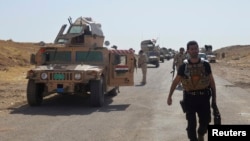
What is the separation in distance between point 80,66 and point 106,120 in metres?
3.16

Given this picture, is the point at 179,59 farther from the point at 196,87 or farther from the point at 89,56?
the point at 196,87

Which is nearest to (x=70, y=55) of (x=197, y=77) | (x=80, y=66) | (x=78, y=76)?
(x=80, y=66)

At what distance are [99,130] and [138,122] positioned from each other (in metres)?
1.33

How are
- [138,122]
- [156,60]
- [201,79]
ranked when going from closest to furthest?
[201,79], [138,122], [156,60]

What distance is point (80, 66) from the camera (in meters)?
13.6

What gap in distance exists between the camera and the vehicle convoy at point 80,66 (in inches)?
512

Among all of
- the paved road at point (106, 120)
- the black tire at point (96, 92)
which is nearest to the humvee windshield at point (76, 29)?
the paved road at point (106, 120)

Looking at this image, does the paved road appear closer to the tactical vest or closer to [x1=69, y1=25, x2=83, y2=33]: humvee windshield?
the tactical vest

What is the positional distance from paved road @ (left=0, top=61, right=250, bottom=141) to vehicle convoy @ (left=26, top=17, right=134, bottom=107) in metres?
0.49

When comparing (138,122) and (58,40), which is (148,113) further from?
(58,40)

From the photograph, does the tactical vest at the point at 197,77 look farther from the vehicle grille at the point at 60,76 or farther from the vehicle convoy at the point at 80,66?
the vehicle grille at the point at 60,76

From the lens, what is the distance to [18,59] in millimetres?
40156

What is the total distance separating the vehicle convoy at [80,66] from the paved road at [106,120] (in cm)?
49

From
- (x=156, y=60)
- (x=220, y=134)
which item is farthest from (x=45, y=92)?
(x=156, y=60)
